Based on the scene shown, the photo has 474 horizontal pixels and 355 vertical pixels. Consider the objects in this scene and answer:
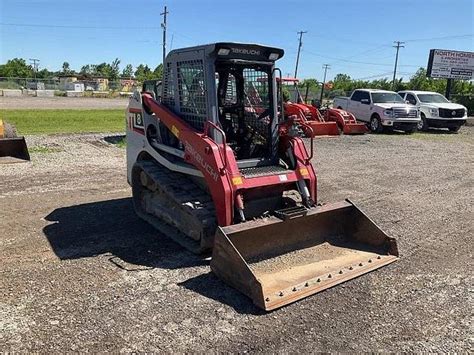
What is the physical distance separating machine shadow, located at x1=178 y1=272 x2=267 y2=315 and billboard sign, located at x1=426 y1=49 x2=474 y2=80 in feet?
94.8

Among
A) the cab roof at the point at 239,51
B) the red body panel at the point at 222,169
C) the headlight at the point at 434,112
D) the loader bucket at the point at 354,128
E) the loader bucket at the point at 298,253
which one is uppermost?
the cab roof at the point at 239,51

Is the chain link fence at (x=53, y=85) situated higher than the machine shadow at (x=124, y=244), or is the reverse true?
the chain link fence at (x=53, y=85)

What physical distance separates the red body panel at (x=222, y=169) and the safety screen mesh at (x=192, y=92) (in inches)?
5.3

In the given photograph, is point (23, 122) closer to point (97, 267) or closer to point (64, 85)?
point (97, 267)

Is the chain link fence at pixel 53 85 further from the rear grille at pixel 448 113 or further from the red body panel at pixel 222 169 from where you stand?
the red body panel at pixel 222 169

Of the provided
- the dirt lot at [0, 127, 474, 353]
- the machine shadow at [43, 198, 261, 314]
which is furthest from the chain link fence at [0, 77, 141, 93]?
the dirt lot at [0, 127, 474, 353]

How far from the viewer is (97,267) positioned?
Result: 4949 millimetres

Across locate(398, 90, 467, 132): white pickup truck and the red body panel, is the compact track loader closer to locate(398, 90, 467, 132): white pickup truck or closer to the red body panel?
the red body panel

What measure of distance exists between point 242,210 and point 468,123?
27.4 m

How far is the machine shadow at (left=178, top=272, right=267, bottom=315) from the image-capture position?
4.18 meters

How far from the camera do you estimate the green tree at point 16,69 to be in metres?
100

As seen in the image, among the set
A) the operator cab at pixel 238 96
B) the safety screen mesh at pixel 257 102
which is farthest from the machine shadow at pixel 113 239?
the safety screen mesh at pixel 257 102

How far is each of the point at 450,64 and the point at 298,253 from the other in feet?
95.8

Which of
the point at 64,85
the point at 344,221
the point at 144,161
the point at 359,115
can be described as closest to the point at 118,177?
the point at 144,161
